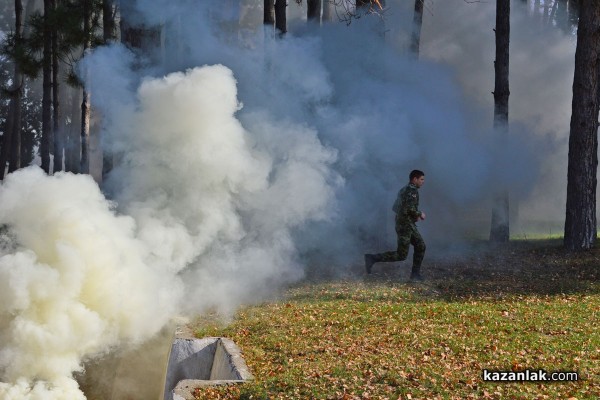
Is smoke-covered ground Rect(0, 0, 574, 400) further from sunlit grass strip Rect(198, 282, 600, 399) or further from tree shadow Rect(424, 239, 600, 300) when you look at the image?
tree shadow Rect(424, 239, 600, 300)

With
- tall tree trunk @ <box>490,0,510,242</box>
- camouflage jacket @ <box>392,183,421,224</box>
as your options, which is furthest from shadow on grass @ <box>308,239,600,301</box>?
camouflage jacket @ <box>392,183,421,224</box>

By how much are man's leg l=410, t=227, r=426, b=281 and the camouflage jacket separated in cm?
29

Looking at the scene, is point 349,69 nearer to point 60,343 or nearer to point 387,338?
point 387,338

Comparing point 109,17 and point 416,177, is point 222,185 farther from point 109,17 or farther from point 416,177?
point 109,17

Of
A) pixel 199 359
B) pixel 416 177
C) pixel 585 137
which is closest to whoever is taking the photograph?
pixel 199 359

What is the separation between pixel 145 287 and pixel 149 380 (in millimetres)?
1819

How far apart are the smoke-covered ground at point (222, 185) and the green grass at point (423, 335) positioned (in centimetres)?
125

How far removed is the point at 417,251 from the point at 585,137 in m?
6.24

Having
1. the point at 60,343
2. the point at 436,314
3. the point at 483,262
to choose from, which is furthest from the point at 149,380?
the point at 483,262

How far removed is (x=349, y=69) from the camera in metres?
17.7

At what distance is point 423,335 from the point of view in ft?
32.0

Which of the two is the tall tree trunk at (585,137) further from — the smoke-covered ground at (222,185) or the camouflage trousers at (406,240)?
the camouflage trousers at (406,240)

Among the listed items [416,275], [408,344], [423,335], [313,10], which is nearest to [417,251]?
[416,275]

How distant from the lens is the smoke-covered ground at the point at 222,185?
8.52 m
